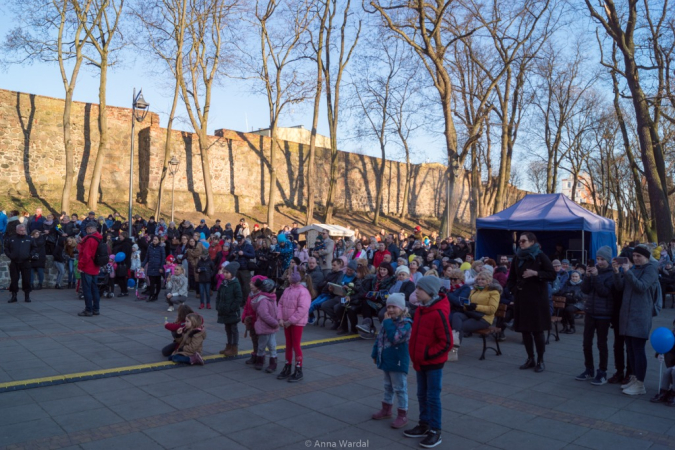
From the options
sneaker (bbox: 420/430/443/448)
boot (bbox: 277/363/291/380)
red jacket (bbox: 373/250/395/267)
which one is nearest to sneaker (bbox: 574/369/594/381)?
sneaker (bbox: 420/430/443/448)

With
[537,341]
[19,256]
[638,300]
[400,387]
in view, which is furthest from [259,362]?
[19,256]

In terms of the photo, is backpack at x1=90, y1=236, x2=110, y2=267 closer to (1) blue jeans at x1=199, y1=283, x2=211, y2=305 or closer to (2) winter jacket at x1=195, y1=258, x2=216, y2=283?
(2) winter jacket at x1=195, y1=258, x2=216, y2=283

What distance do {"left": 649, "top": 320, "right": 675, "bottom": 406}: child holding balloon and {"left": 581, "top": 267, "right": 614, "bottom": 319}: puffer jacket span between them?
2.62 ft

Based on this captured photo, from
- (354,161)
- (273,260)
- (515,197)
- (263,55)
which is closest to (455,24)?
(263,55)

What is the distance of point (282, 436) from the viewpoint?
16.3ft

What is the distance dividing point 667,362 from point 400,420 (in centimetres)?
330

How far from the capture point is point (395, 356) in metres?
5.30

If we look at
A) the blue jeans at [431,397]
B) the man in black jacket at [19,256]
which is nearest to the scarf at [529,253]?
the blue jeans at [431,397]

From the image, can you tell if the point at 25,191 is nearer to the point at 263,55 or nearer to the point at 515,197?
the point at 263,55

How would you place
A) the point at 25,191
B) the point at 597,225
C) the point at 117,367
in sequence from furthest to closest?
the point at 25,191 → the point at 597,225 → the point at 117,367

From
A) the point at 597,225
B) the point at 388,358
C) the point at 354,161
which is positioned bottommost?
the point at 388,358

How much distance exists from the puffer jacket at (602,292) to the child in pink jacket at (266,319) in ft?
13.4

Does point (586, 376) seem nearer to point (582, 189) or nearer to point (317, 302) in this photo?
point (317, 302)

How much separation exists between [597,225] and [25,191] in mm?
23712
